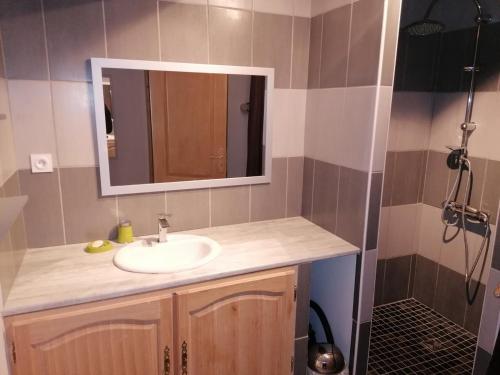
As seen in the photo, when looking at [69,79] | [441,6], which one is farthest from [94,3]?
[441,6]

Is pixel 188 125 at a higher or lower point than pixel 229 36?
lower

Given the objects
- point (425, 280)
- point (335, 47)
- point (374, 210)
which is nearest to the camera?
point (374, 210)

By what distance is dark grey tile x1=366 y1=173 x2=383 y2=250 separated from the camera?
1.63 m

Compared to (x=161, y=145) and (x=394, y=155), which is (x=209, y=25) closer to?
(x=161, y=145)

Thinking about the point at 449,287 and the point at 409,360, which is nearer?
the point at 409,360

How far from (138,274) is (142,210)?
1.43ft

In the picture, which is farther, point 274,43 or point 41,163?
point 274,43

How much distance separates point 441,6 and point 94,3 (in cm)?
200

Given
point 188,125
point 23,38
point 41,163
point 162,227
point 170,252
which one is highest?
point 23,38

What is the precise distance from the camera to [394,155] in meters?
2.38

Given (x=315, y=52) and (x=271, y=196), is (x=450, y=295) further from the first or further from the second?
(x=315, y=52)

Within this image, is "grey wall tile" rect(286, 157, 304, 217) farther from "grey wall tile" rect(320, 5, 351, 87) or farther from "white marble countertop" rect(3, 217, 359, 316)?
"grey wall tile" rect(320, 5, 351, 87)

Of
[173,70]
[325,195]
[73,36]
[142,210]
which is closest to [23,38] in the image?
[73,36]

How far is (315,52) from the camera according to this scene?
1926 millimetres
